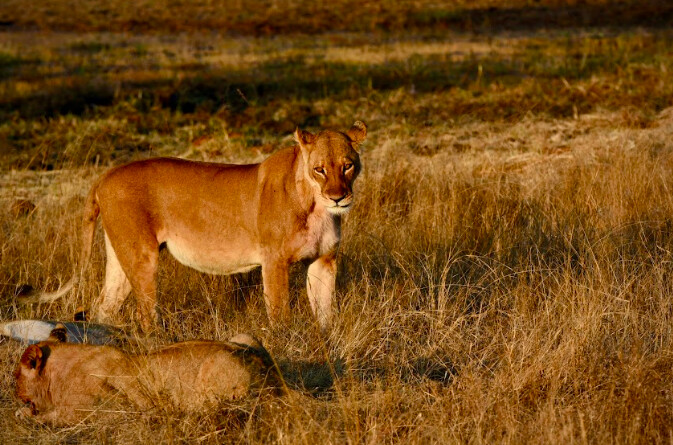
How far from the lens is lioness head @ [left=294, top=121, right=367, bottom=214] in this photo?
541 cm

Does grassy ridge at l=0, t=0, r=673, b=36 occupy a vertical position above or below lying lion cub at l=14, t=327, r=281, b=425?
below

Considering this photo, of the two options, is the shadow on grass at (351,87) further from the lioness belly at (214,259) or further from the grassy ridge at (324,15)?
the grassy ridge at (324,15)

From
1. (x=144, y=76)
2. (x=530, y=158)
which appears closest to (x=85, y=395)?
(x=530, y=158)

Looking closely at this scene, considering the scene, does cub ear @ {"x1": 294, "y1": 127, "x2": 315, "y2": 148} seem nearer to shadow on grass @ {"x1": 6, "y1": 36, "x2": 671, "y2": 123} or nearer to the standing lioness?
the standing lioness

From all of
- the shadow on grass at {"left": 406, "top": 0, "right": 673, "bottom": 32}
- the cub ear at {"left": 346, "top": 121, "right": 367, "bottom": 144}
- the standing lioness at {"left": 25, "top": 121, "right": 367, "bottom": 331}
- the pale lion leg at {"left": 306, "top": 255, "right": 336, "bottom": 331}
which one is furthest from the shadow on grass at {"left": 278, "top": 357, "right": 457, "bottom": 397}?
the shadow on grass at {"left": 406, "top": 0, "right": 673, "bottom": 32}

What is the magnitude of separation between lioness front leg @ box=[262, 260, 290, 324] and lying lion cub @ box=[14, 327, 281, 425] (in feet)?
2.96

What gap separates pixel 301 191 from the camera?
5.71 m

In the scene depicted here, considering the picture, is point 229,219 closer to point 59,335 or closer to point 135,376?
point 59,335

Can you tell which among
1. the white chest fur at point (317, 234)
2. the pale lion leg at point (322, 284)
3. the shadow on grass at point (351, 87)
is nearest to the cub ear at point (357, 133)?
the white chest fur at point (317, 234)

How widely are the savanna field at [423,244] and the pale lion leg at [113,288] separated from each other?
13 centimetres

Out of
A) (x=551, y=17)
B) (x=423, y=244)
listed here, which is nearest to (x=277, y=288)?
(x=423, y=244)

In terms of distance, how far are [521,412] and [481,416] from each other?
9.5 inches

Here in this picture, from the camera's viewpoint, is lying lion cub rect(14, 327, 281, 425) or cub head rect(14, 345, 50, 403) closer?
lying lion cub rect(14, 327, 281, 425)

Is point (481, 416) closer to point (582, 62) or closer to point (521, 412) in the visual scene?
point (521, 412)
